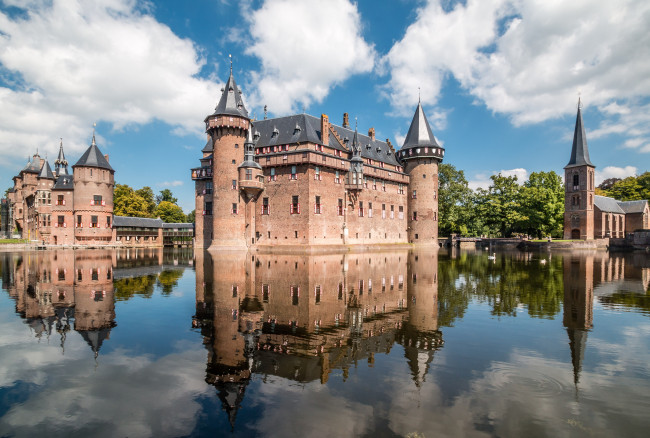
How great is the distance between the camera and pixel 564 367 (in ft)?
24.8

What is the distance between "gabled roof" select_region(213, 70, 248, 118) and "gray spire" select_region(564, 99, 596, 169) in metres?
57.4

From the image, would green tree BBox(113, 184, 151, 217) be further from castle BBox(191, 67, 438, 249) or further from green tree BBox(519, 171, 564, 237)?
green tree BBox(519, 171, 564, 237)

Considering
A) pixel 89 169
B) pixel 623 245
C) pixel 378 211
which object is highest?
pixel 89 169

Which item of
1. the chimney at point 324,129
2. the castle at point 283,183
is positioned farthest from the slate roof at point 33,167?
the chimney at point 324,129

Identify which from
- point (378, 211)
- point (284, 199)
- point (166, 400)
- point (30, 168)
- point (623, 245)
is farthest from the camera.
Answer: point (30, 168)

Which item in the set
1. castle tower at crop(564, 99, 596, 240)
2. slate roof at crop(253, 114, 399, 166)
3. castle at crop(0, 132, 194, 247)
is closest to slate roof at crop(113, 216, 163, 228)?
castle at crop(0, 132, 194, 247)

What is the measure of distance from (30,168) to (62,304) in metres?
76.5

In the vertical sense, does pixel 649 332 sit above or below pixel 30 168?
below

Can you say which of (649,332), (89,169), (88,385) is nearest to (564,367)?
(649,332)

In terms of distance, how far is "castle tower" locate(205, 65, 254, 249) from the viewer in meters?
43.4

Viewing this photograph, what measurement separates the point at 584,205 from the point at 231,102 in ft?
200

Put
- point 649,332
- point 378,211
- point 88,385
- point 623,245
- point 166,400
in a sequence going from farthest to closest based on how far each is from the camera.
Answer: point 623,245 → point 378,211 → point 649,332 → point 88,385 → point 166,400

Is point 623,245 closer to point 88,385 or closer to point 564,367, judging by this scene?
point 564,367

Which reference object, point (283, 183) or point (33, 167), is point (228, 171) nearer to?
point (283, 183)
